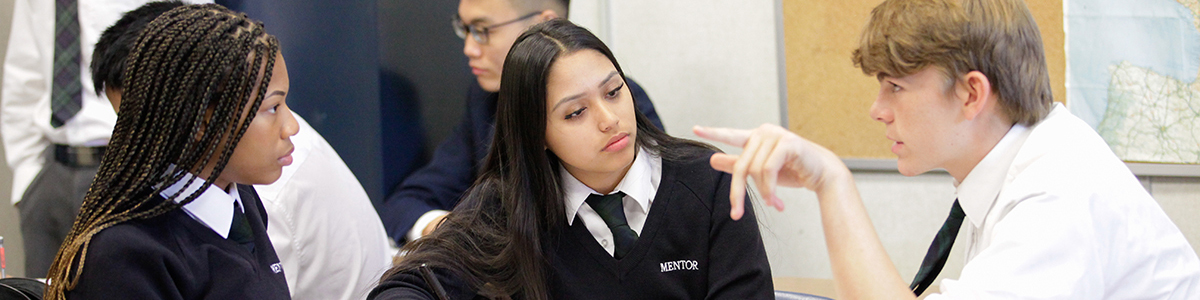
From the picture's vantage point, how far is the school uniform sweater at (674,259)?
146cm

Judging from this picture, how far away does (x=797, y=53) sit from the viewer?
9.42ft

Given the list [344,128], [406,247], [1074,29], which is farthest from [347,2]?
[1074,29]

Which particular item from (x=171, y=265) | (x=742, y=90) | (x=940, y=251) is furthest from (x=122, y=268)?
(x=742, y=90)

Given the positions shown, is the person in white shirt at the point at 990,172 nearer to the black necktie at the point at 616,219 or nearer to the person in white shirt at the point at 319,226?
the black necktie at the point at 616,219

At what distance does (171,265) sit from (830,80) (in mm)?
2267

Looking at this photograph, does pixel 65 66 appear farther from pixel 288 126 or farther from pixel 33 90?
pixel 288 126

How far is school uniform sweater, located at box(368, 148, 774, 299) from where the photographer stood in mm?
1455

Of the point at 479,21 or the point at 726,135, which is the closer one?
the point at 726,135

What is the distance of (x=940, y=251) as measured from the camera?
4.31 ft

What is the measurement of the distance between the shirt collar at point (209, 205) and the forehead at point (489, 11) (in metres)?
1.53

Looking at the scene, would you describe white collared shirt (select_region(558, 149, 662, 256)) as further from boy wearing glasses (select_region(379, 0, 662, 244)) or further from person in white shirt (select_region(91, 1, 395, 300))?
boy wearing glasses (select_region(379, 0, 662, 244))

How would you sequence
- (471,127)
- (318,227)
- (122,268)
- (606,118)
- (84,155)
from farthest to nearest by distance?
(471,127) < (84,155) < (318,227) < (606,118) < (122,268)

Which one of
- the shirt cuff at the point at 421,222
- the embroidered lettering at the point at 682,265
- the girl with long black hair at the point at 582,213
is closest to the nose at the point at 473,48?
the shirt cuff at the point at 421,222

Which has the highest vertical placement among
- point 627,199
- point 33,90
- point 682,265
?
point 33,90
